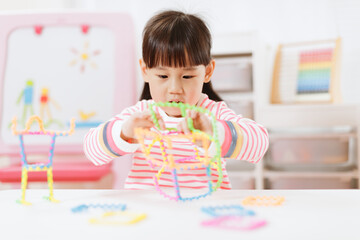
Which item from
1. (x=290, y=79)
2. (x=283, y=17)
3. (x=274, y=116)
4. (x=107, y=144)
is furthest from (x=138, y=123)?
(x=283, y=17)

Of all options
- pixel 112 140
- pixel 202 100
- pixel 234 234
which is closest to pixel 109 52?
pixel 202 100

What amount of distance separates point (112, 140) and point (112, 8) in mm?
2225

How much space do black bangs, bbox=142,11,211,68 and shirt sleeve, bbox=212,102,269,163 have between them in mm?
151

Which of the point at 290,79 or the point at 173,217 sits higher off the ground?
the point at 290,79

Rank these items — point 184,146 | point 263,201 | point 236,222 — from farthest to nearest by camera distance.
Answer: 1. point 184,146
2. point 263,201
3. point 236,222

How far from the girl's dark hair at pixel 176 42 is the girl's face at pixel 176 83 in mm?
12

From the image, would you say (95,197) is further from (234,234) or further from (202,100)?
(202,100)

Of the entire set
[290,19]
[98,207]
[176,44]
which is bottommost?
[98,207]

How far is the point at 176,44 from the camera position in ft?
2.48

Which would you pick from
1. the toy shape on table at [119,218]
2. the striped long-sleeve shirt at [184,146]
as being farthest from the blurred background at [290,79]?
the toy shape on table at [119,218]

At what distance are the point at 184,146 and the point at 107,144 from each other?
30cm

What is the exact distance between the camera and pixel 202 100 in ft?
3.02

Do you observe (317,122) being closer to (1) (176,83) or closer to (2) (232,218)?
(1) (176,83)

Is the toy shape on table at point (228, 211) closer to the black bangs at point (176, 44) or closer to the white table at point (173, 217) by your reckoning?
the white table at point (173, 217)
